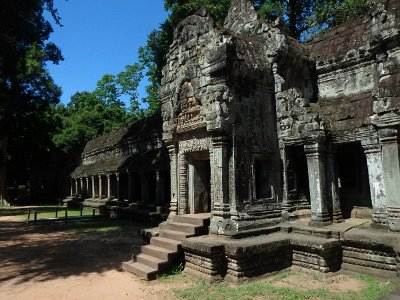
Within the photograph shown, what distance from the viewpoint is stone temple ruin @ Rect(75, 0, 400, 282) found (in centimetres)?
707

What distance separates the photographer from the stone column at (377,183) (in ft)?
24.2

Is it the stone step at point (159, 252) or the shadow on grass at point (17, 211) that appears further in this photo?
the shadow on grass at point (17, 211)

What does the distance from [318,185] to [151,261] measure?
4264 millimetres

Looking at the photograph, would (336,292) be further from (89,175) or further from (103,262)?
(89,175)

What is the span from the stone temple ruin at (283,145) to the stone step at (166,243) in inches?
2.5

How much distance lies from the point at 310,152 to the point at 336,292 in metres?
3.23

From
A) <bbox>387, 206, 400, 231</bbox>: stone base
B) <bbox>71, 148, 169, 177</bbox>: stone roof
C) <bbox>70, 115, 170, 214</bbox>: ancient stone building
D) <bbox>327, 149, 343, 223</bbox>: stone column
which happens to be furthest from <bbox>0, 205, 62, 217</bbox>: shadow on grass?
<bbox>387, 206, 400, 231</bbox>: stone base

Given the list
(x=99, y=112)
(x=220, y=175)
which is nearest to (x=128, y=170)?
(x=220, y=175)

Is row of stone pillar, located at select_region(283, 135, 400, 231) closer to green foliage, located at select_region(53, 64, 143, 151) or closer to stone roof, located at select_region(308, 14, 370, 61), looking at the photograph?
stone roof, located at select_region(308, 14, 370, 61)

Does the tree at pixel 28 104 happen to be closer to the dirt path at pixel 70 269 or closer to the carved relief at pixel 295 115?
the dirt path at pixel 70 269

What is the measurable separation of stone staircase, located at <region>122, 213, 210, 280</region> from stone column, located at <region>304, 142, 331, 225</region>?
8.43ft

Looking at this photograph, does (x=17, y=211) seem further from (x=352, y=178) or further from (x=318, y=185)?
(x=352, y=178)

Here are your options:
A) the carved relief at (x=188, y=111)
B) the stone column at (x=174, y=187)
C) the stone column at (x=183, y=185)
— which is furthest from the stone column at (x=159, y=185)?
the carved relief at (x=188, y=111)

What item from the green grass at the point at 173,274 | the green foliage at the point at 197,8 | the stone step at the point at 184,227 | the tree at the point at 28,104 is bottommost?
the green grass at the point at 173,274
